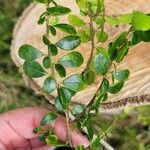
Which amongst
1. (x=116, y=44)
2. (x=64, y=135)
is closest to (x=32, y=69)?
(x=116, y=44)

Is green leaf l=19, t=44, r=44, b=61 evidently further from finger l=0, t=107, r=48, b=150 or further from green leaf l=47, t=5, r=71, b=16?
finger l=0, t=107, r=48, b=150

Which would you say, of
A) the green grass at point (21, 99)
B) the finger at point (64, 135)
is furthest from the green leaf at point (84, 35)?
the green grass at point (21, 99)

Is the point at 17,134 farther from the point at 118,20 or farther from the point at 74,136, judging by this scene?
the point at 118,20

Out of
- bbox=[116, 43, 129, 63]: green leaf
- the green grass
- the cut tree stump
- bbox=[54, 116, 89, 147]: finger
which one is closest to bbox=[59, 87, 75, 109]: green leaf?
bbox=[116, 43, 129, 63]: green leaf

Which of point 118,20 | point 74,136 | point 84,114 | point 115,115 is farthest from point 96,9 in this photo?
point 115,115

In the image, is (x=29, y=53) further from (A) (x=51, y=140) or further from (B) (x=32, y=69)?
(A) (x=51, y=140)
